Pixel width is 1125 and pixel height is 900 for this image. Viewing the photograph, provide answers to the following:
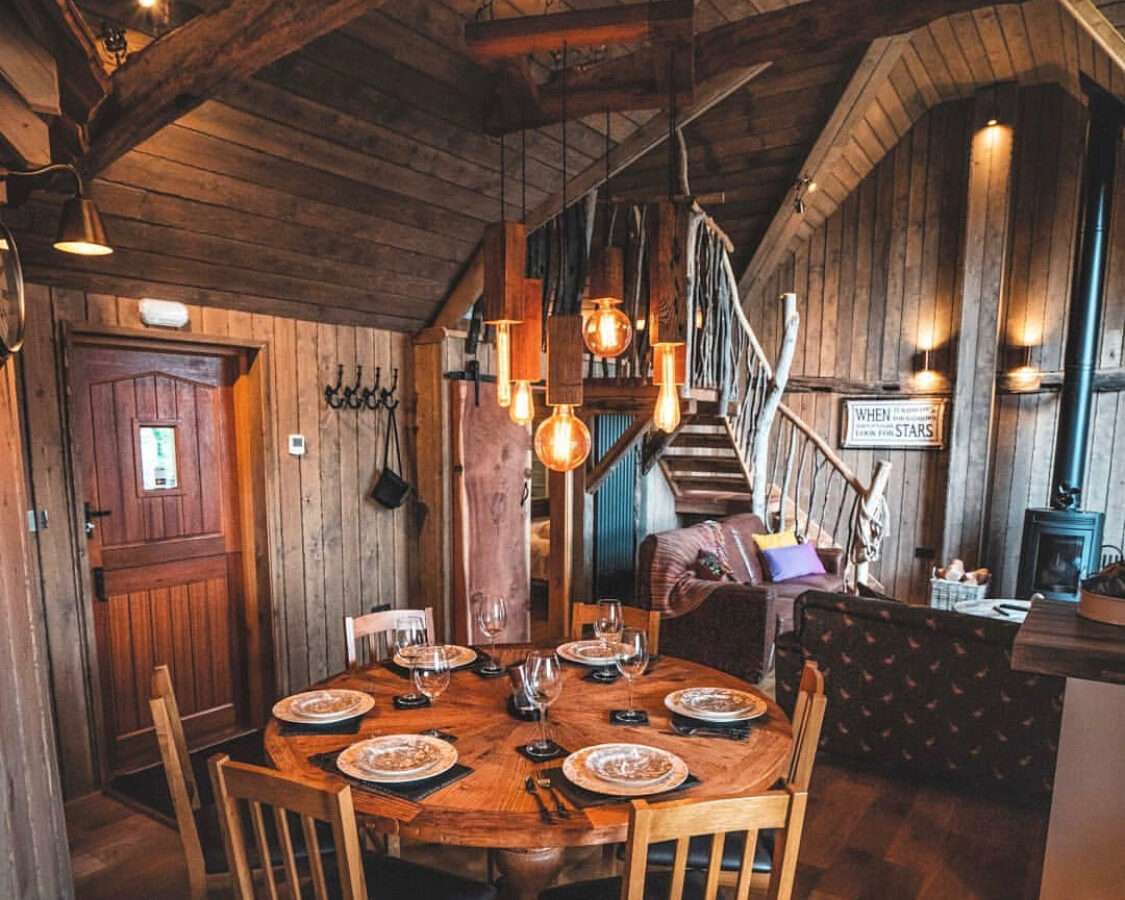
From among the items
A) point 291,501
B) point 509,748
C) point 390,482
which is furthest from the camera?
point 390,482

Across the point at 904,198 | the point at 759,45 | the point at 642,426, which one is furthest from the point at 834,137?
the point at 759,45

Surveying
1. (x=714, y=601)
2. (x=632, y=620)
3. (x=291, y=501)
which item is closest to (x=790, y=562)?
(x=714, y=601)

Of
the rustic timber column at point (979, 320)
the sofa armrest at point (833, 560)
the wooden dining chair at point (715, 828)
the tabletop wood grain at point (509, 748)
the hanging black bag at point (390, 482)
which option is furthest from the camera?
the rustic timber column at point (979, 320)

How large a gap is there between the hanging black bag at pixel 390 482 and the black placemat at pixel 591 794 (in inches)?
Result: 99.1

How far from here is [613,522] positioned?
19.3 ft

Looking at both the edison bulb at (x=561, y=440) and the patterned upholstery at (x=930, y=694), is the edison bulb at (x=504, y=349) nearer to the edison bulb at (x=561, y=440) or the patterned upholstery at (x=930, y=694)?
the edison bulb at (x=561, y=440)

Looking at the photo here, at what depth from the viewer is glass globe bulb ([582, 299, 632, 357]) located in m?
2.27

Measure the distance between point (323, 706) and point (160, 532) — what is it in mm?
1700

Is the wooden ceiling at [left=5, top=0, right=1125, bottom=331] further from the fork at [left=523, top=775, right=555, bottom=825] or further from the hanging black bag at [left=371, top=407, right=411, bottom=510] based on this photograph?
the fork at [left=523, top=775, right=555, bottom=825]

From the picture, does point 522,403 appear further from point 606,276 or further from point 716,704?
point 716,704

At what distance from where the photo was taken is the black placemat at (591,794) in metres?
1.39

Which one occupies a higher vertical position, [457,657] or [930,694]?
[457,657]

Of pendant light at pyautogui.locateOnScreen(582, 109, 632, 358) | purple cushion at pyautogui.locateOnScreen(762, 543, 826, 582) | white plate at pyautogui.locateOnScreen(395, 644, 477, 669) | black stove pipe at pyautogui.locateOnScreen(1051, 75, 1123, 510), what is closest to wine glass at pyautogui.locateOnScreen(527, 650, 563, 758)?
white plate at pyautogui.locateOnScreen(395, 644, 477, 669)

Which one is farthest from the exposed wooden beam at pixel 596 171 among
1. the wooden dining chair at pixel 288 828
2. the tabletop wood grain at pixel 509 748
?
the wooden dining chair at pixel 288 828
